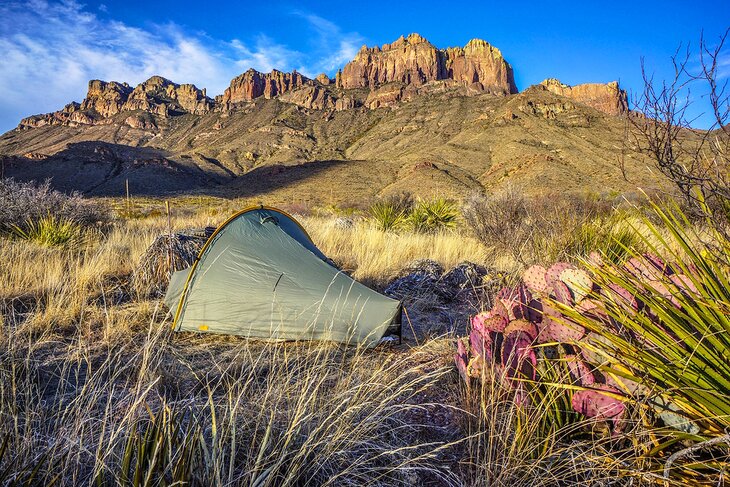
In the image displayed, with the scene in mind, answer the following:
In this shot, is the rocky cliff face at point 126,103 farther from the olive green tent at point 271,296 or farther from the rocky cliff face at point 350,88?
the olive green tent at point 271,296

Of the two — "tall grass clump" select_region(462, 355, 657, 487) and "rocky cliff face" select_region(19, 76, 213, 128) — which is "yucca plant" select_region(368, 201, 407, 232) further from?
"rocky cliff face" select_region(19, 76, 213, 128)

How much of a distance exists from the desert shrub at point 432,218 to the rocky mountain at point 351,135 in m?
2.85

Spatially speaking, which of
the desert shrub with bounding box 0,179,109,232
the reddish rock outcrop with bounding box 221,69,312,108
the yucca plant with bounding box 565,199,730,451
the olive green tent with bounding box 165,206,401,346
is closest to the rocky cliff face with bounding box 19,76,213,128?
the reddish rock outcrop with bounding box 221,69,312,108

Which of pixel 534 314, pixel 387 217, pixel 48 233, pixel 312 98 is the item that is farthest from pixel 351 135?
pixel 534 314

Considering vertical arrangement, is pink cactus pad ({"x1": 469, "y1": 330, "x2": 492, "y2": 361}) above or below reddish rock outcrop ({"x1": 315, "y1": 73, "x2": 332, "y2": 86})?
below

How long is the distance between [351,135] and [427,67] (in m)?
49.6

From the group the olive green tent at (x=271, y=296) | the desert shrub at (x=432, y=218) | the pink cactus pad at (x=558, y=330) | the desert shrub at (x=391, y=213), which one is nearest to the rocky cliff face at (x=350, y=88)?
the desert shrub at (x=391, y=213)

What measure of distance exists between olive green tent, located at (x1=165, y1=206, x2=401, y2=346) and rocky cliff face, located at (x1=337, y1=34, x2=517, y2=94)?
351 ft

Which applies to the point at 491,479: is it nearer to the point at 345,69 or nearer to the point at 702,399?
the point at 702,399

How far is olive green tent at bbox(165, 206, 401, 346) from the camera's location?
11.5 ft

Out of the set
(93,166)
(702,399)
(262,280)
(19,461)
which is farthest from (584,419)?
(93,166)

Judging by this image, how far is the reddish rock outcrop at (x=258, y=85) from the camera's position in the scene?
380ft

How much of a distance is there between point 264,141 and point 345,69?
5660 cm

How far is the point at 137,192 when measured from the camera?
4709 centimetres
